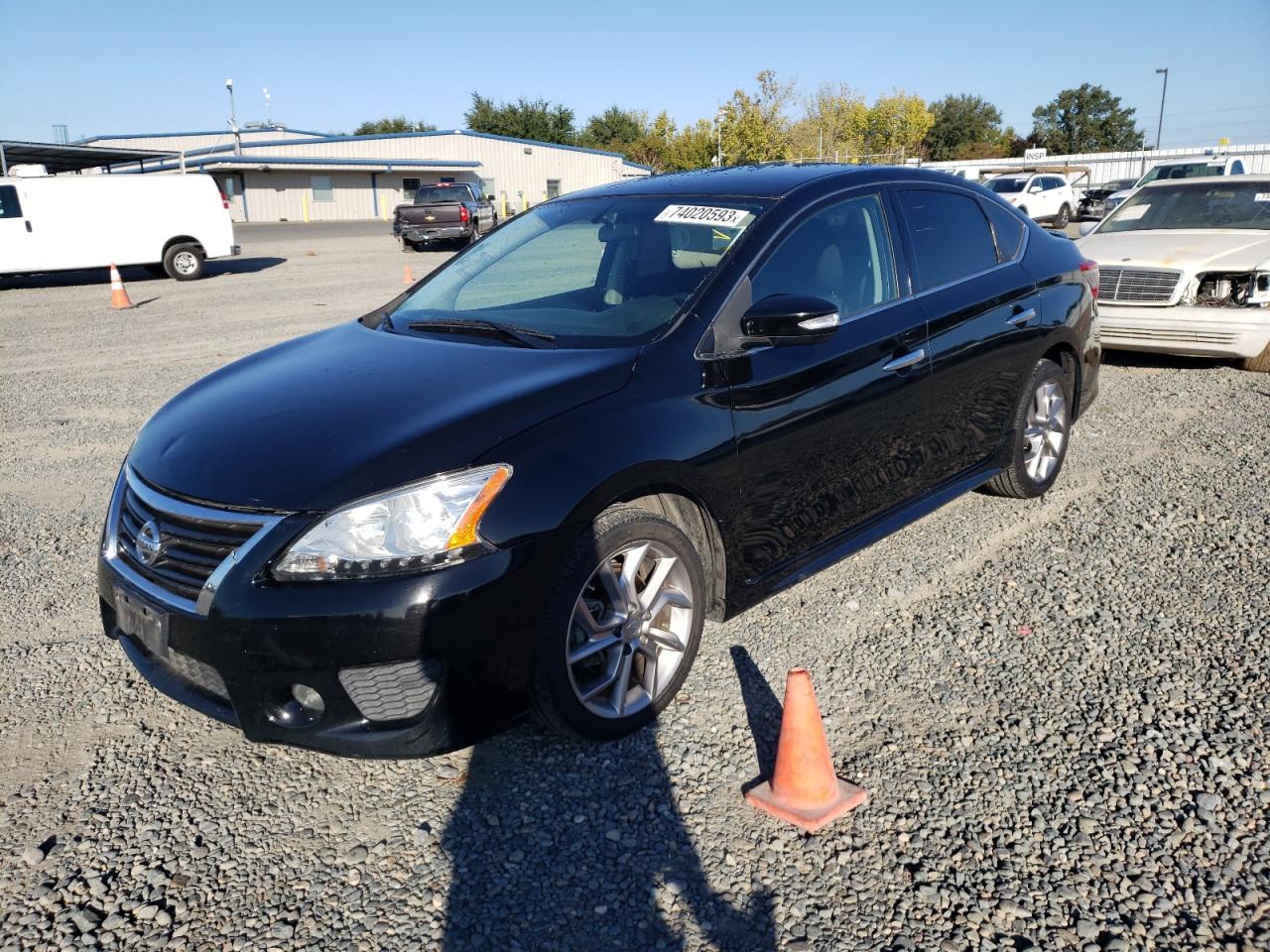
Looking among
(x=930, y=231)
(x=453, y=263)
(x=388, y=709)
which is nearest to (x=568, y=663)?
(x=388, y=709)

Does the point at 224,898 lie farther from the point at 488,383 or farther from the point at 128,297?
the point at 128,297

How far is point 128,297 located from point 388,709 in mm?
16401

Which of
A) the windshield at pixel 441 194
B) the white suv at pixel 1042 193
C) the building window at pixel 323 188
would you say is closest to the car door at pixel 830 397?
the windshield at pixel 441 194

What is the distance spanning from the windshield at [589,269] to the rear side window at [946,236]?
0.92m

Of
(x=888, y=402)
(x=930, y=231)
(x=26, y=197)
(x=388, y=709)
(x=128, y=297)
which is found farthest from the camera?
(x=26, y=197)

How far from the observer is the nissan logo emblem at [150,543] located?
290 cm

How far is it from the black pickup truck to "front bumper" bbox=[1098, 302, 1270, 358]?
62.8 ft

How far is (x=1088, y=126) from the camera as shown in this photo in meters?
87.9

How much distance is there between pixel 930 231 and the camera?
440 centimetres

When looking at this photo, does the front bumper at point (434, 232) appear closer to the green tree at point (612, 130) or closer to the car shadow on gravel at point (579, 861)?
the car shadow on gravel at point (579, 861)

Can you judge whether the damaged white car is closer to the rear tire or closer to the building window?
the rear tire

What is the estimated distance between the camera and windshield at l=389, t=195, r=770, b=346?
140 inches

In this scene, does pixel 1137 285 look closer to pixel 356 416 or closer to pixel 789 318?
pixel 789 318

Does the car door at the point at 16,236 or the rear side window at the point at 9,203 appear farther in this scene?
the car door at the point at 16,236
